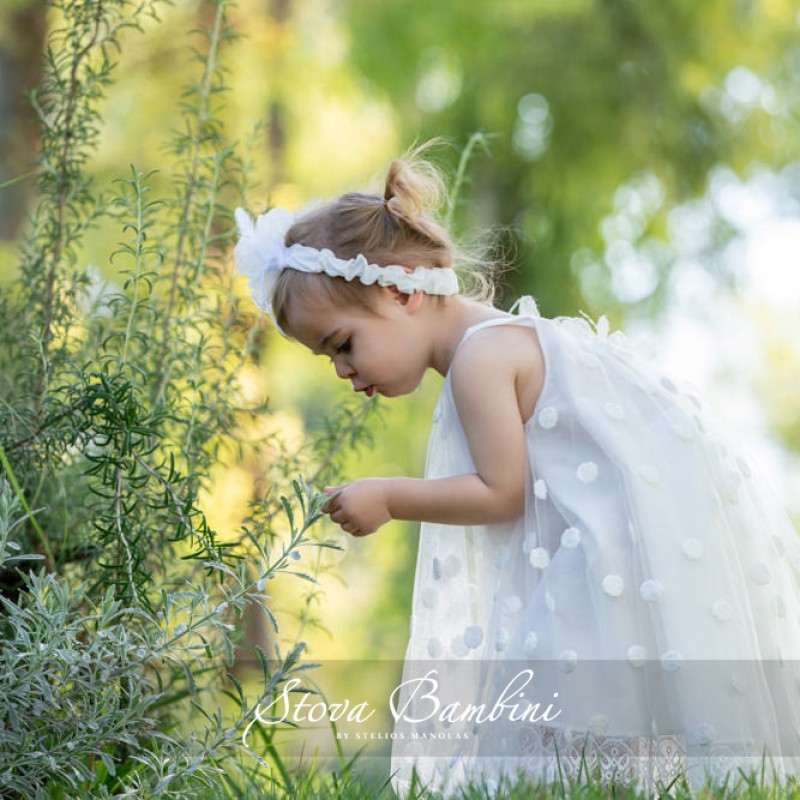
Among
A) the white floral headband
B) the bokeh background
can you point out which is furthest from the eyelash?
the bokeh background

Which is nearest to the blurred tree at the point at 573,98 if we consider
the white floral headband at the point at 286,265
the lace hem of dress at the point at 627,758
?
the white floral headband at the point at 286,265

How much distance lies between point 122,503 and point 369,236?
0.81 metres

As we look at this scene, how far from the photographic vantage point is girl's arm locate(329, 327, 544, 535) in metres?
1.91

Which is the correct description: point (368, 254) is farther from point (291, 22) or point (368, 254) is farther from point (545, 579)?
point (291, 22)

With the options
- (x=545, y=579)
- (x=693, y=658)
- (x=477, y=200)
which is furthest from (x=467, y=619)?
(x=477, y=200)

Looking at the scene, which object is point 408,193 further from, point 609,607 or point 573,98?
point 573,98

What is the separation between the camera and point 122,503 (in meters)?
1.58

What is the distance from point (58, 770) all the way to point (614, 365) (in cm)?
121

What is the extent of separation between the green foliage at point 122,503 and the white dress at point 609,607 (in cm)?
30

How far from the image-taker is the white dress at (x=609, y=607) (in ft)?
5.95

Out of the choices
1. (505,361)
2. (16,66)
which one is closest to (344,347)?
(505,361)

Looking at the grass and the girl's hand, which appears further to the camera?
the girl's hand

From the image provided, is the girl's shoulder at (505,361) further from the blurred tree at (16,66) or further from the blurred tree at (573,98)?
the blurred tree at (16,66)

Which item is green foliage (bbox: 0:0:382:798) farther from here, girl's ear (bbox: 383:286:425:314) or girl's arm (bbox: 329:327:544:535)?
girl's ear (bbox: 383:286:425:314)
